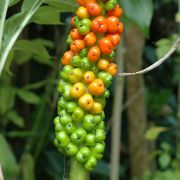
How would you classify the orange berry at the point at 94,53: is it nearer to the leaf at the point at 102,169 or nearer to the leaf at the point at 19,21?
the leaf at the point at 19,21

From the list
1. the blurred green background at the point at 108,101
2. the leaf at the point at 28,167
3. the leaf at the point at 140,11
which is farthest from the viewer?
the leaf at the point at 28,167

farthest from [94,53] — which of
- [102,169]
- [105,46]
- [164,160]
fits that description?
[102,169]

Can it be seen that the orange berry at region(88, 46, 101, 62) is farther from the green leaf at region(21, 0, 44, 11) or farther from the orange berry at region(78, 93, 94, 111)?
the green leaf at region(21, 0, 44, 11)

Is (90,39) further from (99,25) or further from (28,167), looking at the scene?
(28,167)

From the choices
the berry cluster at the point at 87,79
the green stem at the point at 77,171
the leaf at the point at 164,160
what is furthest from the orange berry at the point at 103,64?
the leaf at the point at 164,160

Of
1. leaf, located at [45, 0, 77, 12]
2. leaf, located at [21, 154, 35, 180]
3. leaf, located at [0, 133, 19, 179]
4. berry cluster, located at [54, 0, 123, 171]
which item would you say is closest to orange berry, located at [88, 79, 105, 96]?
berry cluster, located at [54, 0, 123, 171]

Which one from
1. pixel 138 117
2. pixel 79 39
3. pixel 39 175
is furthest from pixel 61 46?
pixel 79 39
